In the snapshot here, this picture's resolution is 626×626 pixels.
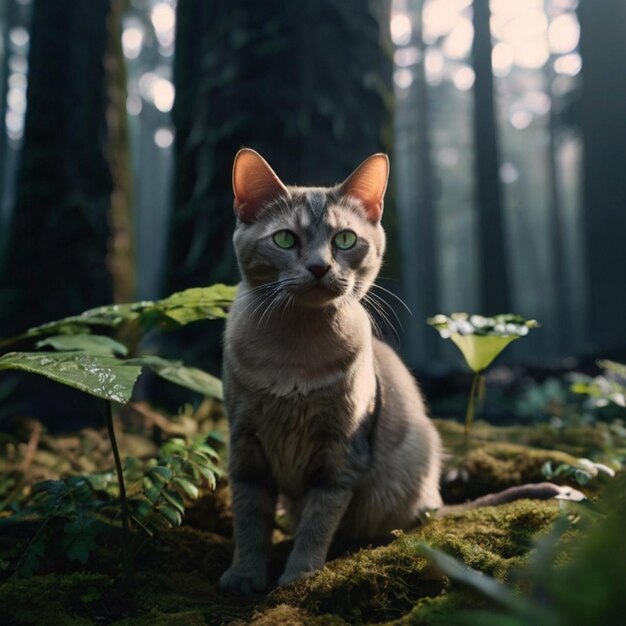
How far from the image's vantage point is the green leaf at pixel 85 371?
171 centimetres

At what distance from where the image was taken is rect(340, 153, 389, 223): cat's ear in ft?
8.68

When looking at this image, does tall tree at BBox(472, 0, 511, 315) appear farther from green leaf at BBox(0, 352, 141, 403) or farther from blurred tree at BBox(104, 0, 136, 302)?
green leaf at BBox(0, 352, 141, 403)

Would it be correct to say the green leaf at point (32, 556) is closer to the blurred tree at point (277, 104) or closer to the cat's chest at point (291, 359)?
the cat's chest at point (291, 359)

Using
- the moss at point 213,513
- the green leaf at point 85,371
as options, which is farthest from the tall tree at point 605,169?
the green leaf at point 85,371

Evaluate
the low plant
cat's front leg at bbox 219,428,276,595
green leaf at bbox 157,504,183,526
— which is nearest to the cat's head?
the low plant

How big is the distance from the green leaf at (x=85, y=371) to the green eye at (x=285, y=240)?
0.83 meters

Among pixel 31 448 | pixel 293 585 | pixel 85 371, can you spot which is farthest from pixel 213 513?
pixel 85 371

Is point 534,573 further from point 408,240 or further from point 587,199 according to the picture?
point 408,240

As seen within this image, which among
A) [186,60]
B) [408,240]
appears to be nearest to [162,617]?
[186,60]

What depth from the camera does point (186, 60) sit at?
5047 millimetres

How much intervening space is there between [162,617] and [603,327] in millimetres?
8557

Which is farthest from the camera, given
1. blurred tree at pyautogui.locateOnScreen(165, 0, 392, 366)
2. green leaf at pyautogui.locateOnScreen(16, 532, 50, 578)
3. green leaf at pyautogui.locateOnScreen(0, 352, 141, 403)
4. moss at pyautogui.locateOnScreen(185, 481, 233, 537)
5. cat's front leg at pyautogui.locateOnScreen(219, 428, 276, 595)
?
blurred tree at pyautogui.locateOnScreen(165, 0, 392, 366)

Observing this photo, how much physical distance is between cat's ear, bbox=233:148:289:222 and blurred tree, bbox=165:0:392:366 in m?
1.69

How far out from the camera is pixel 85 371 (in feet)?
6.00
